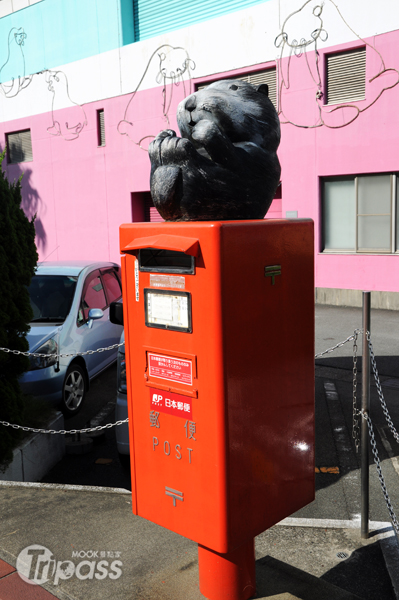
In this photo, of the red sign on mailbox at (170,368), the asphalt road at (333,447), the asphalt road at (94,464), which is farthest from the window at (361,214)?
the red sign on mailbox at (170,368)

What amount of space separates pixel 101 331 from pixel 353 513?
4.61 meters

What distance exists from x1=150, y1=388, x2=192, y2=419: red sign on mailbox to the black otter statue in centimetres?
93

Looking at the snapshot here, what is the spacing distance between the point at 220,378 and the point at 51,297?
18.5ft

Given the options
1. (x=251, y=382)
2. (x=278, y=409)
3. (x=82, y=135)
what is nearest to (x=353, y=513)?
(x=278, y=409)

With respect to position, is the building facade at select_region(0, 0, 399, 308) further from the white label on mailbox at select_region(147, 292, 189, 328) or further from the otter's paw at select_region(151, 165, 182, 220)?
the white label on mailbox at select_region(147, 292, 189, 328)

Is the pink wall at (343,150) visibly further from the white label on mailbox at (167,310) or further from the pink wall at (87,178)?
the white label on mailbox at (167,310)

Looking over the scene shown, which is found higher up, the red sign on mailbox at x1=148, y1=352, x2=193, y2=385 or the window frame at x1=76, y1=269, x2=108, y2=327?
the red sign on mailbox at x1=148, y1=352, x2=193, y2=385

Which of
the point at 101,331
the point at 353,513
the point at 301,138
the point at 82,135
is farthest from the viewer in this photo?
the point at 82,135

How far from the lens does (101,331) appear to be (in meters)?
8.05

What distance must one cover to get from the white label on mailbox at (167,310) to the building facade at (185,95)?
11134 mm

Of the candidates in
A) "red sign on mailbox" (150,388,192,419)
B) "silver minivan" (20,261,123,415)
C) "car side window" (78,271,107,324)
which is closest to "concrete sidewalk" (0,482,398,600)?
"red sign on mailbox" (150,388,192,419)

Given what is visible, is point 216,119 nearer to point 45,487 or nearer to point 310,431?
point 310,431

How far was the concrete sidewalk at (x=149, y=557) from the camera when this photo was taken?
3.19m

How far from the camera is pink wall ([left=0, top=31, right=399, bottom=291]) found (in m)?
12.8
